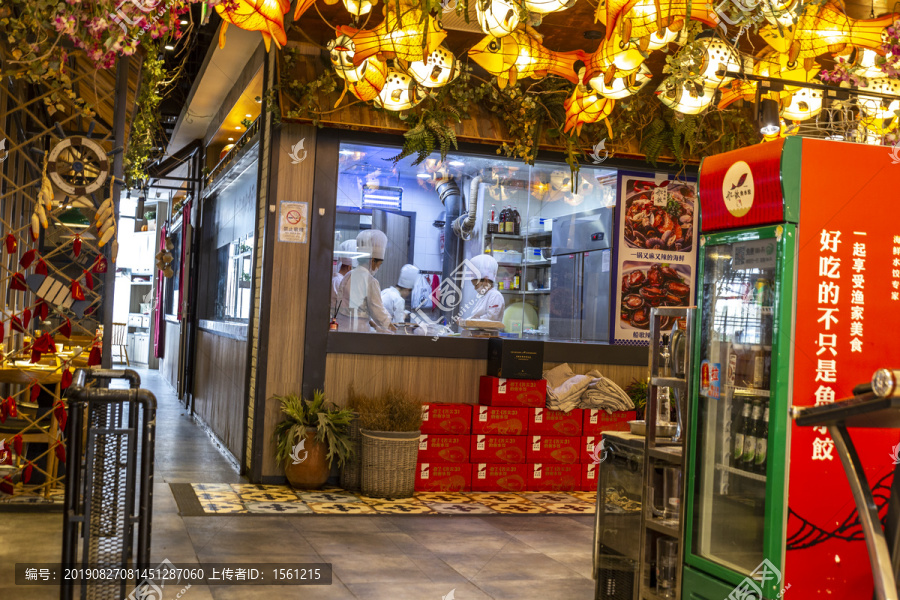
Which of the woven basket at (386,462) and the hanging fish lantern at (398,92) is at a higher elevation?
the hanging fish lantern at (398,92)

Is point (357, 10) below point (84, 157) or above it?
above

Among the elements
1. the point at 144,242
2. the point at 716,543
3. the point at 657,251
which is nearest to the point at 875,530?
the point at 716,543

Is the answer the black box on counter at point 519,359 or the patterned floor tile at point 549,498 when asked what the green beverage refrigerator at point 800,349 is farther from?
the black box on counter at point 519,359

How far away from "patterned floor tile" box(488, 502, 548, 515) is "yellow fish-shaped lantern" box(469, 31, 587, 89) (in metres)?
3.04

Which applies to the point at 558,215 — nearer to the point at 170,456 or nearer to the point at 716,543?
the point at 170,456

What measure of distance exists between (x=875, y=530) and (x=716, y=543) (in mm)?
1473

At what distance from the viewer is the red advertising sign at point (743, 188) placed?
128 inches

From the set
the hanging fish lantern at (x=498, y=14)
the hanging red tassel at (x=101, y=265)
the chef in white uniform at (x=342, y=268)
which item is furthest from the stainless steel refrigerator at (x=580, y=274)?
the hanging red tassel at (x=101, y=265)

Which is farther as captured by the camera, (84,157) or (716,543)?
(84,157)

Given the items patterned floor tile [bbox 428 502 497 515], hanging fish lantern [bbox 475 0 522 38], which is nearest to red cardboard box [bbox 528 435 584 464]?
patterned floor tile [bbox 428 502 497 515]

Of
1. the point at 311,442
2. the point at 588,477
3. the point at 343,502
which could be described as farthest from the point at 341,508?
the point at 588,477

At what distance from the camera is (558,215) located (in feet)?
26.3

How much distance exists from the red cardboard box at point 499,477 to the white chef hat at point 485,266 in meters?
1.69

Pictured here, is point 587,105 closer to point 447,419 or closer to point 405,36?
point 405,36
